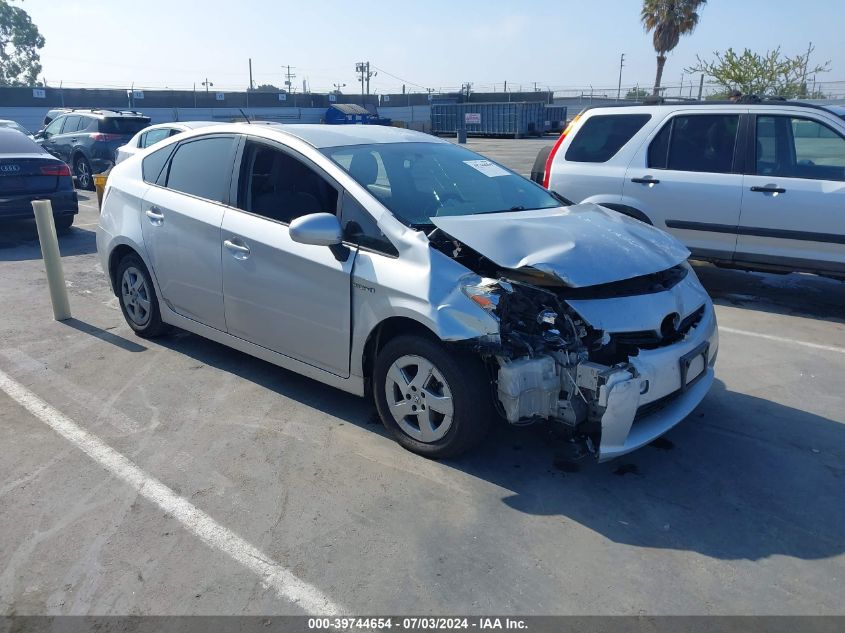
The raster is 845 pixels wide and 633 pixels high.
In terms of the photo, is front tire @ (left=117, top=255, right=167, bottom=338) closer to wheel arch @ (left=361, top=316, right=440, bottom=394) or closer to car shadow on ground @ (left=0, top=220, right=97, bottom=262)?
wheel arch @ (left=361, top=316, right=440, bottom=394)

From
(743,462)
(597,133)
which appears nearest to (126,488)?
(743,462)

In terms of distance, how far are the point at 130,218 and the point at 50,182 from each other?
214 inches

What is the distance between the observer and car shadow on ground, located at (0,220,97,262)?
9188mm

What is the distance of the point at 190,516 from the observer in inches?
130

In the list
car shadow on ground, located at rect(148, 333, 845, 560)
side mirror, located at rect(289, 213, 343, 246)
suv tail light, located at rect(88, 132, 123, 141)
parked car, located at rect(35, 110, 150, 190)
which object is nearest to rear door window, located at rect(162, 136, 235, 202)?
side mirror, located at rect(289, 213, 343, 246)

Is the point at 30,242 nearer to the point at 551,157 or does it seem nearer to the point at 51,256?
the point at 51,256

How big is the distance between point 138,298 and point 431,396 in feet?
10.2

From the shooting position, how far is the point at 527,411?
3414 millimetres

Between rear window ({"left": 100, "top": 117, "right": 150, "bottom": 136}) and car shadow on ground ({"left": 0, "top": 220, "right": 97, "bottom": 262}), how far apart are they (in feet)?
14.1

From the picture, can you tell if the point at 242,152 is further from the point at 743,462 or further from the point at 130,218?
the point at 743,462

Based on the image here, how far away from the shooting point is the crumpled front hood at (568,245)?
11.4 feet

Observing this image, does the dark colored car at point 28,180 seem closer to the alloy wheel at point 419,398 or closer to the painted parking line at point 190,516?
the painted parking line at point 190,516

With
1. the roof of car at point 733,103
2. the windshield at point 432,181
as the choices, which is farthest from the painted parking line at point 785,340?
the windshield at point 432,181

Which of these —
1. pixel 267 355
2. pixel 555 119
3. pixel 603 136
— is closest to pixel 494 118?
pixel 555 119
